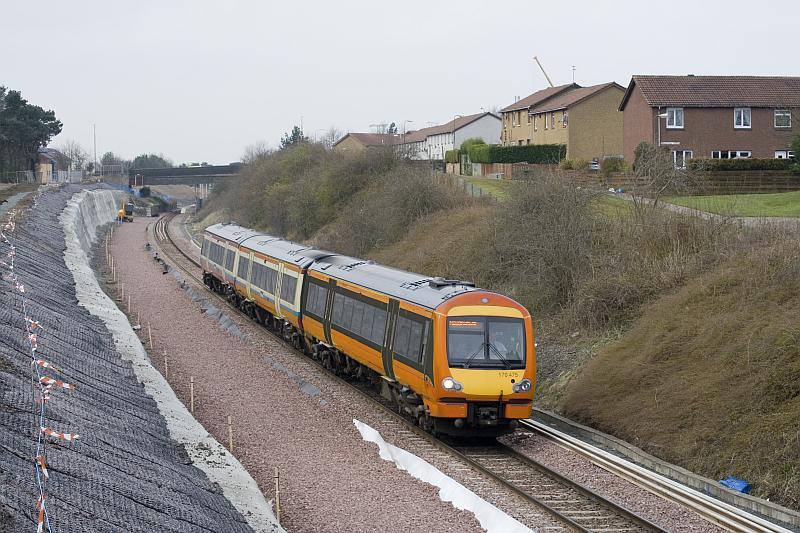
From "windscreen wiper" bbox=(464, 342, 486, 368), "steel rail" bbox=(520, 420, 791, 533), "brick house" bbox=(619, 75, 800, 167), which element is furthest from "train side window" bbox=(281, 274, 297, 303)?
"brick house" bbox=(619, 75, 800, 167)

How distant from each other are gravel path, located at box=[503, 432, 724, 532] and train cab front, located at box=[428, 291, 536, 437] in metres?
0.61

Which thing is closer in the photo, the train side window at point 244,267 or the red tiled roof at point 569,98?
the train side window at point 244,267

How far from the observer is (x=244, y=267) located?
3347 centimetres

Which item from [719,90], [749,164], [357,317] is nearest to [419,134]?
[719,90]

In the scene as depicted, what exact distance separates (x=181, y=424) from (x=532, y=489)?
271 inches

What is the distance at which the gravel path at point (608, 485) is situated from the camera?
39.2 ft

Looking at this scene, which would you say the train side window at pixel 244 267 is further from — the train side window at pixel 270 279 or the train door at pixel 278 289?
the train door at pixel 278 289

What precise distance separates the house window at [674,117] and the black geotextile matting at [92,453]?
3325 centimetres

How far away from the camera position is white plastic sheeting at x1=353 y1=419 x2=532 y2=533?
1180cm

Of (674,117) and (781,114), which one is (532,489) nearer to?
(674,117)

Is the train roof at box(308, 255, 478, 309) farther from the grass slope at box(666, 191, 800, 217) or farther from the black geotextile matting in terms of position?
the grass slope at box(666, 191, 800, 217)

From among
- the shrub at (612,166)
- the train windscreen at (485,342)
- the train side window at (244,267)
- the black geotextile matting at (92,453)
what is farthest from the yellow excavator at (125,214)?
the train windscreen at (485,342)

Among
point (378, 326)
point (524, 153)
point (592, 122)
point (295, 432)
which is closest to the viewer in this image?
point (295, 432)

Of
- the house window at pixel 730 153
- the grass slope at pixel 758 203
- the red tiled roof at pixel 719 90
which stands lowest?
the grass slope at pixel 758 203
